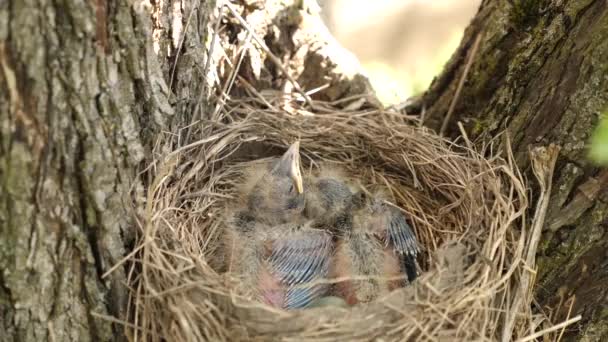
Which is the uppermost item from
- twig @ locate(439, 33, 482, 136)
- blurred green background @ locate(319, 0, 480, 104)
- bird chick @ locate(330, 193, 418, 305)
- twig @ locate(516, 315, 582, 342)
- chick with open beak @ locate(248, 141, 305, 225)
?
blurred green background @ locate(319, 0, 480, 104)

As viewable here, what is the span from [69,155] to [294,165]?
0.81m

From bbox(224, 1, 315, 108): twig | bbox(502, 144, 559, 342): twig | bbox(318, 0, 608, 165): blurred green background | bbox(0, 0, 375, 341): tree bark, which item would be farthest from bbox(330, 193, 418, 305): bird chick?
bbox(318, 0, 608, 165): blurred green background

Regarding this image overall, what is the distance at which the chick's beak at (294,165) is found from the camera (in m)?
2.02

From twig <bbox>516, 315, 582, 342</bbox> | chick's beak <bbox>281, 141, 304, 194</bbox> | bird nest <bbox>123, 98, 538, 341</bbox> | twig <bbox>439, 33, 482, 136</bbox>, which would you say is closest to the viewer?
bird nest <bbox>123, 98, 538, 341</bbox>

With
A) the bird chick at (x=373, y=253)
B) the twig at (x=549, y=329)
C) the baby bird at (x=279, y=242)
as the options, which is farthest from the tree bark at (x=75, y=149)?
the twig at (x=549, y=329)

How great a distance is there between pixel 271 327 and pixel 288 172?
704 millimetres

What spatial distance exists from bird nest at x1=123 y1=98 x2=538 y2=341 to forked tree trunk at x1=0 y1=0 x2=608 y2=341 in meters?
0.09

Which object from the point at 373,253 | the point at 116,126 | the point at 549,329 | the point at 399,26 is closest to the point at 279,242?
the point at 373,253

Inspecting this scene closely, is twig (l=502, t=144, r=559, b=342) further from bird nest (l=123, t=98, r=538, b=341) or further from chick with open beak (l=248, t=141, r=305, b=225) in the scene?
chick with open beak (l=248, t=141, r=305, b=225)

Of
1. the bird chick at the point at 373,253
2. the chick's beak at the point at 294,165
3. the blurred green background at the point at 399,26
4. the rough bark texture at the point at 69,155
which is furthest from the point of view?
the blurred green background at the point at 399,26

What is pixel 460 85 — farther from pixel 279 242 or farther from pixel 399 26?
pixel 399 26

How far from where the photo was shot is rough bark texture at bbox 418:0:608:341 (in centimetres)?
166

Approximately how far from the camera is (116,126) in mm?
1448

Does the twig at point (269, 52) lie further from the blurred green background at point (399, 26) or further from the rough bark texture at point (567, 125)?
the blurred green background at point (399, 26)
